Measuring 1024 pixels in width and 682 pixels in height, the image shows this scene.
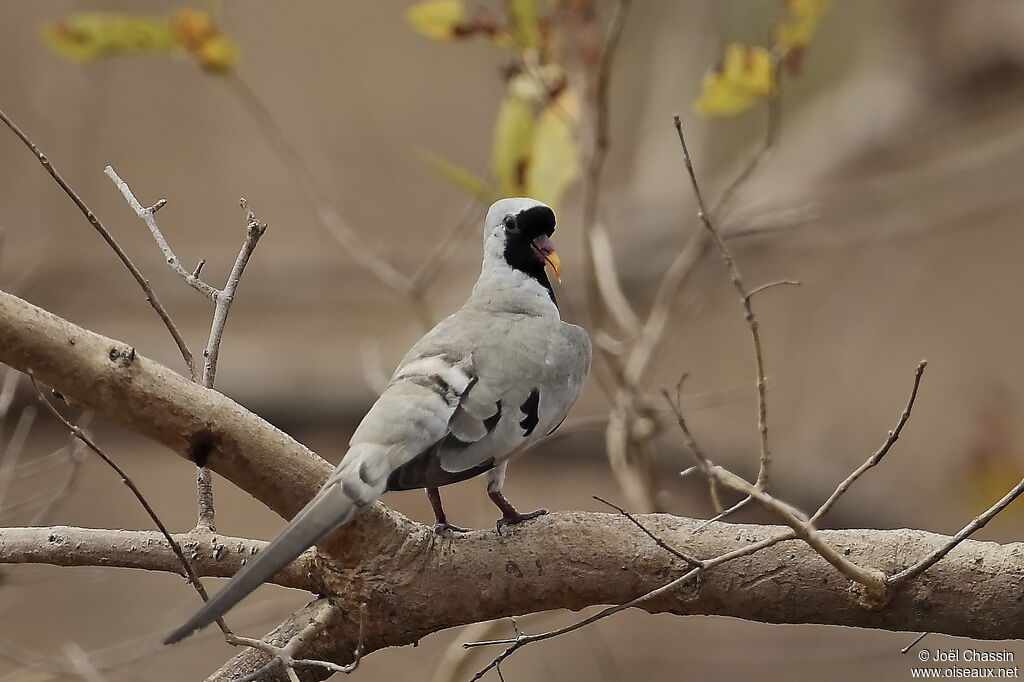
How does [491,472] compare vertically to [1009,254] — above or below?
below

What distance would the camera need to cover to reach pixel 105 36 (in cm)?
236

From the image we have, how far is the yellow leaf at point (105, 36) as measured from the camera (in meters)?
2.35

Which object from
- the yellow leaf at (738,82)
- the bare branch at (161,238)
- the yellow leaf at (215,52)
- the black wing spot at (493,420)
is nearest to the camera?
the bare branch at (161,238)

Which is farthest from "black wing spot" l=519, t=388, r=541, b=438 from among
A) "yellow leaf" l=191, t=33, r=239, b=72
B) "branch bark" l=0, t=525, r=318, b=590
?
"yellow leaf" l=191, t=33, r=239, b=72

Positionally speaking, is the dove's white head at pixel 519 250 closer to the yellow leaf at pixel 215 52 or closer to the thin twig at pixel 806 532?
the thin twig at pixel 806 532

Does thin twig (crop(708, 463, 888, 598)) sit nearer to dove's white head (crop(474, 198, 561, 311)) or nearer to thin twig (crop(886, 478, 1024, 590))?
thin twig (crop(886, 478, 1024, 590))

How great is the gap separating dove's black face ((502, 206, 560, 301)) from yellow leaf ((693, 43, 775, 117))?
1.96 ft

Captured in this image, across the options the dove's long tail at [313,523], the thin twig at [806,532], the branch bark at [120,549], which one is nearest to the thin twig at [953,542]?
the thin twig at [806,532]

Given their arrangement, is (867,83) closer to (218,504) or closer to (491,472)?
(491,472)

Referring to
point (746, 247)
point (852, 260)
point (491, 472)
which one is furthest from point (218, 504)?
point (491, 472)

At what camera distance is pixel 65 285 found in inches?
176

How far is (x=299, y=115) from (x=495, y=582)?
535 centimetres

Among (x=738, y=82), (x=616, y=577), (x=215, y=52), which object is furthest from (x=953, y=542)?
(x=215, y=52)

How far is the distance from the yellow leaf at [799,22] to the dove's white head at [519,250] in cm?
79
